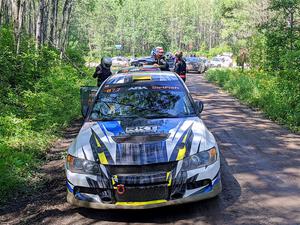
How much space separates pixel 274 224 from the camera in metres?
4.91

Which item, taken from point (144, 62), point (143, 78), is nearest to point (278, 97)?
point (143, 78)

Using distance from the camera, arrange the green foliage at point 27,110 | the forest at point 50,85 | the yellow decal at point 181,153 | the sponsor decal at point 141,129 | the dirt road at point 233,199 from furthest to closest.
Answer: the forest at point 50,85 < the green foliage at point 27,110 < the sponsor decal at point 141,129 < the dirt road at point 233,199 < the yellow decal at point 181,153

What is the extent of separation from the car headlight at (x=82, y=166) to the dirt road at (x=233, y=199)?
2.10 feet

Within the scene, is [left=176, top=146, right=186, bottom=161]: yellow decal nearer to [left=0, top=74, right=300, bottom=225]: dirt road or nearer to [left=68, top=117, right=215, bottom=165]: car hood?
[left=68, top=117, right=215, bottom=165]: car hood

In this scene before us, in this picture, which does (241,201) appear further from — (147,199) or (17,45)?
(17,45)

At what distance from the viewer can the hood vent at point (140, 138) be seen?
17.4ft

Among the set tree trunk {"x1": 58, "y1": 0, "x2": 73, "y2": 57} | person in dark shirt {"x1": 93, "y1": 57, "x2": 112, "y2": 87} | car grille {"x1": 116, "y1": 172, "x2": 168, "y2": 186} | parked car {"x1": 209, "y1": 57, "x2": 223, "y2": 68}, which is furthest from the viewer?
parked car {"x1": 209, "y1": 57, "x2": 223, "y2": 68}

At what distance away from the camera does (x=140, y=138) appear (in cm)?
537

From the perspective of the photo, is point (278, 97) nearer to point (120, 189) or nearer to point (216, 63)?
point (120, 189)

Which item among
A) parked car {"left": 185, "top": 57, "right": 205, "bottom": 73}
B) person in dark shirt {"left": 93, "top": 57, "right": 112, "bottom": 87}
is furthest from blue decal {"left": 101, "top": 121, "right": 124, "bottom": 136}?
parked car {"left": 185, "top": 57, "right": 205, "bottom": 73}

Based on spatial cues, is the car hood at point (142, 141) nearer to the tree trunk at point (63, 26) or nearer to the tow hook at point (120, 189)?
the tow hook at point (120, 189)

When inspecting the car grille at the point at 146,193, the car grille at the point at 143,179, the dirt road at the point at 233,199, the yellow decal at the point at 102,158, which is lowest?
the dirt road at the point at 233,199

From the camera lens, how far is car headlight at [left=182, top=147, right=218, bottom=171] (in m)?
5.09

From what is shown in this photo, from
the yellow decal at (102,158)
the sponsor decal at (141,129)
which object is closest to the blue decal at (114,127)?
the sponsor decal at (141,129)
